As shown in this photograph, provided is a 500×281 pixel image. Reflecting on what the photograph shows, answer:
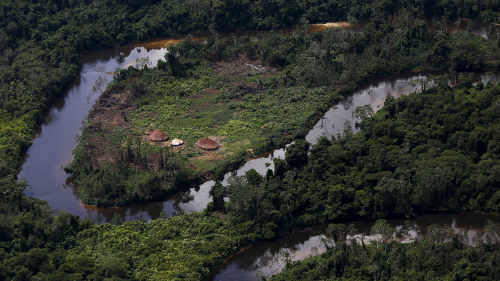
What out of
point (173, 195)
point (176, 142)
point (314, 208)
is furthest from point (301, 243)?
point (176, 142)

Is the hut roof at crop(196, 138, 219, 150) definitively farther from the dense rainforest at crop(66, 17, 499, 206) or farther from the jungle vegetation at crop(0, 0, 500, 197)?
the jungle vegetation at crop(0, 0, 500, 197)

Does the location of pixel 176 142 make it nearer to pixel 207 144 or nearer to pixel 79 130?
pixel 207 144

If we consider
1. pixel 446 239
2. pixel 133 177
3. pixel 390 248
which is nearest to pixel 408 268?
pixel 390 248

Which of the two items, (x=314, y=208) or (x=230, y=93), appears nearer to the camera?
(x=314, y=208)

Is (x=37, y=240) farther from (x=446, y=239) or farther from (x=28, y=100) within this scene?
(x=446, y=239)

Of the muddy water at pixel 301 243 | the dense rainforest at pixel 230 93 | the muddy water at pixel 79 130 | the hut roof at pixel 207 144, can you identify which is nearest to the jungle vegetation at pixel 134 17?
the muddy water at pixel 79 130

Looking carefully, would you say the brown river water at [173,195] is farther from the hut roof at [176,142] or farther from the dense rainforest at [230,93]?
the hut roof at [176,142]

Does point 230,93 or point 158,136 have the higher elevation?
point 230,93
